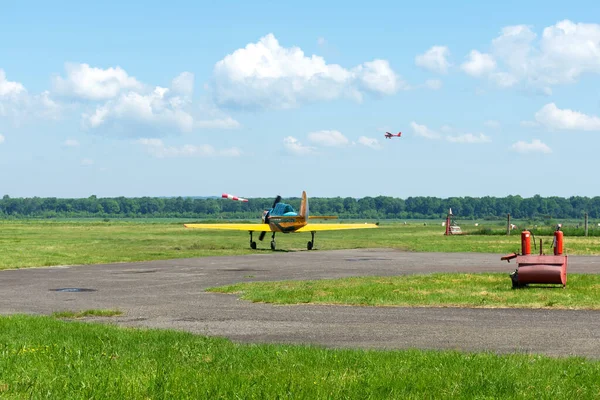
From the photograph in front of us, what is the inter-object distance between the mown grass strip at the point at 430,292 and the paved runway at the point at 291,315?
35.9 inches

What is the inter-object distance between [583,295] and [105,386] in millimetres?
14689

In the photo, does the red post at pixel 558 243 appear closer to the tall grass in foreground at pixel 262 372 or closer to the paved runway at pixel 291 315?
the paved runway at pixel 291 315

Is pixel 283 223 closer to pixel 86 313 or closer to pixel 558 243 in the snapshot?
pixel 558 243

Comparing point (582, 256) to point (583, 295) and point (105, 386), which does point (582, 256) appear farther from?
point (105, 386)

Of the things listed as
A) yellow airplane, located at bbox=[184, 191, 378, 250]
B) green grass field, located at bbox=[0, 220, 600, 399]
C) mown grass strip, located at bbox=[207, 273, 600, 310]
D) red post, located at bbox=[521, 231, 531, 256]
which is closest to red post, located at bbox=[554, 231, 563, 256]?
mown grass strip, located at bbox=[207, 273, 600, 310]

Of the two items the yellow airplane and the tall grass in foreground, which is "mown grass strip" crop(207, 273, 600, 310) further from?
the yellow airplane

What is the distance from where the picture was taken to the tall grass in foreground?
9273 millimetres

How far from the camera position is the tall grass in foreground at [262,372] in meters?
9.27

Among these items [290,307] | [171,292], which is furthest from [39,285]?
[290,307]

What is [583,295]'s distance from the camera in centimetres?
2062

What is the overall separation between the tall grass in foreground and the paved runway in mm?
1710

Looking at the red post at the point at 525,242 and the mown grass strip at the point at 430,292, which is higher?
the red post at the point at 525,242

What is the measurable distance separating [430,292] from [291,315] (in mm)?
5583

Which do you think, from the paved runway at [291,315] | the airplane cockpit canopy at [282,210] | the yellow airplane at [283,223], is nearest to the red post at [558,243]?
the paved runway at [291,315]
